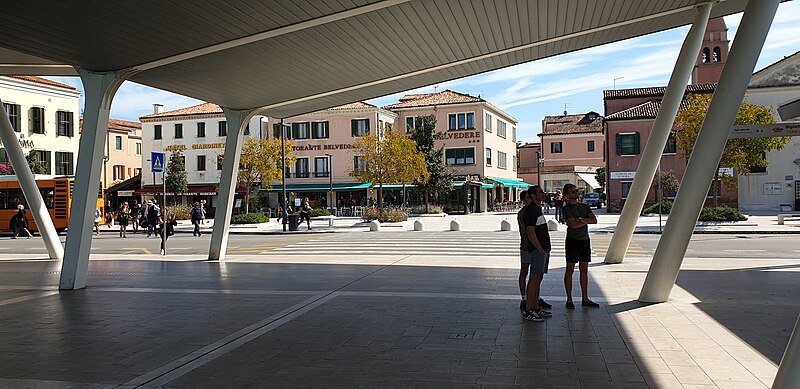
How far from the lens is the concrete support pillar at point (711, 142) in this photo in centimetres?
845

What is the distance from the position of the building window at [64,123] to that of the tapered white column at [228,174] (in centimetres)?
3420

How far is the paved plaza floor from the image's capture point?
5.87 m

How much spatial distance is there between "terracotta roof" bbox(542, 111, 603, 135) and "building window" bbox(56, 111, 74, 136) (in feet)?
159

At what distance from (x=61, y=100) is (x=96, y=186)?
127 ft

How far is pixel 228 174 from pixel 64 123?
34.9 meters

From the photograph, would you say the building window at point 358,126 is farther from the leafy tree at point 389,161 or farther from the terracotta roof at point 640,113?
the terracotta roof at point 640,113

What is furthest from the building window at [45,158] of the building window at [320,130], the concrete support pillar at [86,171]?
the concrete support pillar at [86,171]

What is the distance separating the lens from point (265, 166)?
144 feet

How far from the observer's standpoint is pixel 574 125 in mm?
74875

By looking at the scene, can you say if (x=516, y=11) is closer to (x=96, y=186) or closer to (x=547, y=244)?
(x=547, y=244)

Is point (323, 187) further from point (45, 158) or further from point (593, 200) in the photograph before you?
→ point (593, 200)

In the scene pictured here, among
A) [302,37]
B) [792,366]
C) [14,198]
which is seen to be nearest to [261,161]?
[14,198]

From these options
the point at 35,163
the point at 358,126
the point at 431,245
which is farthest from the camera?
the point at 358,126

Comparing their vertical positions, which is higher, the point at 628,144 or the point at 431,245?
the point at 628,144
